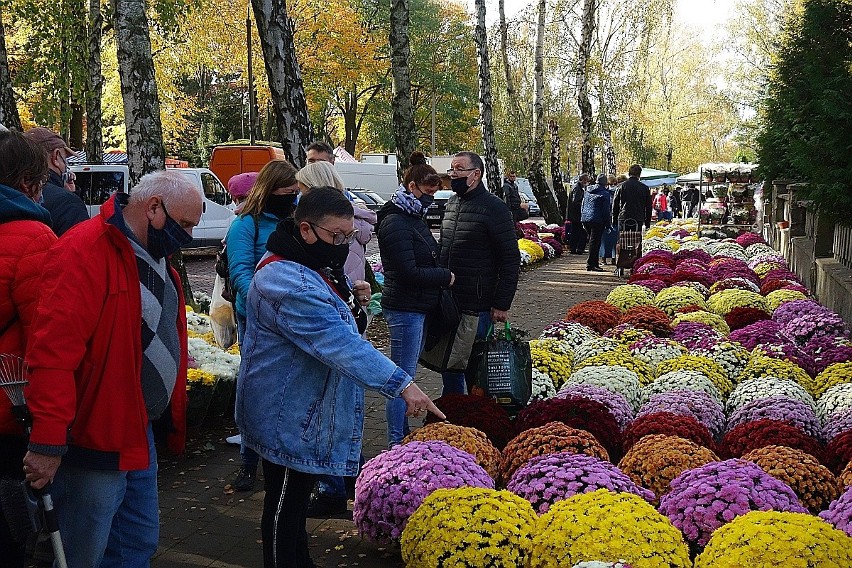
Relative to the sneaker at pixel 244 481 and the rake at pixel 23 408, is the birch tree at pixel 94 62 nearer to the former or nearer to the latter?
the sneaker at pixel 244 481

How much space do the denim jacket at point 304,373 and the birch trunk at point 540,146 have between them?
25.5 m

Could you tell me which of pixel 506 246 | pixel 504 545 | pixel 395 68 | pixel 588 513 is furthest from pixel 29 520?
pixel 395 68

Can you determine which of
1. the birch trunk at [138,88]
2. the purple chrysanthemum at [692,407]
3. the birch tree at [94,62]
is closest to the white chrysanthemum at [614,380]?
the purple chrysanthemum at [692,407]

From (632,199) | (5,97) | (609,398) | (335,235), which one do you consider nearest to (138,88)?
(5,97)

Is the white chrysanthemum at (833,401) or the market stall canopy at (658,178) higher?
the market stall canopy at (658,178)

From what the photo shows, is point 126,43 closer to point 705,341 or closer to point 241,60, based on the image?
point 705,341

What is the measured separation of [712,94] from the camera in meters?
51.8

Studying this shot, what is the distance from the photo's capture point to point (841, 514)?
4344mm

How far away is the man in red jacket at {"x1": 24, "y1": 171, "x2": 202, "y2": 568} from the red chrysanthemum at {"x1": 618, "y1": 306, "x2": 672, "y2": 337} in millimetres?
6428

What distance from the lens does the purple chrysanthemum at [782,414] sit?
6113 millimetres

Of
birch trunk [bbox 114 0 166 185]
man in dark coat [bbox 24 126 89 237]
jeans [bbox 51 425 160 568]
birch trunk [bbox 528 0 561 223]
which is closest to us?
jeans [bbox 51 425 160 568]

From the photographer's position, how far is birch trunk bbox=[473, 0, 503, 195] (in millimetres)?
23047

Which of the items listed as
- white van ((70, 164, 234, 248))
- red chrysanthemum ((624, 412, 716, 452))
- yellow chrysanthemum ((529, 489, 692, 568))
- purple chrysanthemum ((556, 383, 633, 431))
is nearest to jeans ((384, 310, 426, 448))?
purple chrysanthemum ((556, 383, 633, 431))

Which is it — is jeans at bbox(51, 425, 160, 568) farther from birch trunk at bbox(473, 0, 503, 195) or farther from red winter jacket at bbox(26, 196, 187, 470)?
birch trunk at bbox(473, 0, 503, 195)
